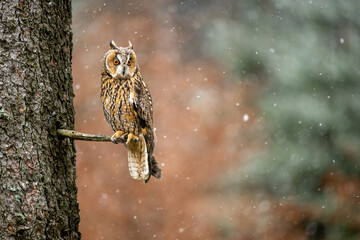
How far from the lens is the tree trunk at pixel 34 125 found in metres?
1.73

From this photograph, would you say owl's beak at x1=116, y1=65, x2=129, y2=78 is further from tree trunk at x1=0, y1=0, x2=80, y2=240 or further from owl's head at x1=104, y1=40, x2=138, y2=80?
tree trunk at x1=0, y1=0, x2=80, y2=240

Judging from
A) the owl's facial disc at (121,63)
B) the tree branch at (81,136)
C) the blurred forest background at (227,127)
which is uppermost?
the blurred forest background at (227,127)

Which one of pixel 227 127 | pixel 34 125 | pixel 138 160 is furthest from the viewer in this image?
pixel 227 127

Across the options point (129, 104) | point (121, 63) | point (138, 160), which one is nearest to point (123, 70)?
point (121, 63)

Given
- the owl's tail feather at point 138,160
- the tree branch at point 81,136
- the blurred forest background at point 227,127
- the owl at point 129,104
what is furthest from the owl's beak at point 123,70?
the blurred forest background at point 227,127

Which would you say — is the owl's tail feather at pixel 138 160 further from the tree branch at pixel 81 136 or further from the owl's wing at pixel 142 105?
the tree branch at pixel 81 136

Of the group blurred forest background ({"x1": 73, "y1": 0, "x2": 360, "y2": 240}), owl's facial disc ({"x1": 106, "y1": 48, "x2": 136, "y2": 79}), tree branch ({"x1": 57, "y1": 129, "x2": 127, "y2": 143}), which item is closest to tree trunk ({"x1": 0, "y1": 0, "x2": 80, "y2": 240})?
tree branch ({"x1": 57, "y1": 129, "x2": 127, "y2": 143})

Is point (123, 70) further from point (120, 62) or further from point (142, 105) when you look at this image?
point (142, 105)

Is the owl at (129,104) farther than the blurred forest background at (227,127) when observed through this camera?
No

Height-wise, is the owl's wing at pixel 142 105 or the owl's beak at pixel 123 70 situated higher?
the owl's beak at pixel 123 70

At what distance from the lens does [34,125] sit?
1797 millimetres

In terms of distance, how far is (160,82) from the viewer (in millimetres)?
6020

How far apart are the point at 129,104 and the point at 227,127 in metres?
3.95

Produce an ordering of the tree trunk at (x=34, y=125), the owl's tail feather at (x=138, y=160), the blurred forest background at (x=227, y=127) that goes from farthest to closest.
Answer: the blurred forest background at (x=227, y=127) < the owl's tail feather at (x=138, y=160) < the tree trunk at (x=34, y=125)
